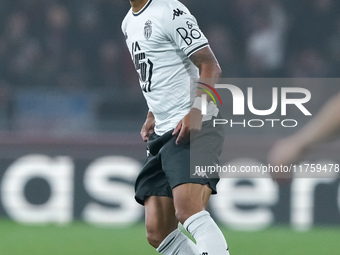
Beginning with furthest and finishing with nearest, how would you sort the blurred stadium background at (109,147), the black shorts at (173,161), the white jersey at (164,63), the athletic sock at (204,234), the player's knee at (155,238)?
1. the blurred stadium background at (109,147)
2. the player's knee at (155,238)
3. the white jersey at (164,63)
4. the black shorts at (173,161)
5. the athletic sock at (204,234)

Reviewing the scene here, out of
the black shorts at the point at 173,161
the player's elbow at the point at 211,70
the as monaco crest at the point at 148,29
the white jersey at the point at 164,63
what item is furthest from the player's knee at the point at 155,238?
the as monaco crest at the point at 148,29

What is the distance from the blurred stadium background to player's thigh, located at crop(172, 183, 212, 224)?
2537 mm

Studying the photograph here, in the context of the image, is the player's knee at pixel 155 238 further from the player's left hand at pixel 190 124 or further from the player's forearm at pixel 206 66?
the player's forearm at pixel 206 66

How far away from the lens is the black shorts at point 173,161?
4.11 metres

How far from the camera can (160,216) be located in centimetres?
431

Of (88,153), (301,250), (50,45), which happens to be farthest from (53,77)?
(301,250)

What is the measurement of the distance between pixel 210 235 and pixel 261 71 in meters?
6.53

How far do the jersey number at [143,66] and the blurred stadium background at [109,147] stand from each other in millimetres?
2470

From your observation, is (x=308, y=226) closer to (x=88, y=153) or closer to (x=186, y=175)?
(x=88, y=153)

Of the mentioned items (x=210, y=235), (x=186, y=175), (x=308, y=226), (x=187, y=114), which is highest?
(x=187, y=114)

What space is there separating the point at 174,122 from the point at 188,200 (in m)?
0.47

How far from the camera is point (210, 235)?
4.00m

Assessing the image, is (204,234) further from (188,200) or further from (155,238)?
(155,238)

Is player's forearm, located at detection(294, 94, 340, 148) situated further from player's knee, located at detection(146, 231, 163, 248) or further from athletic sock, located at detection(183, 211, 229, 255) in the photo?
player's knee, located at detection(146, 231, 163, 248)
